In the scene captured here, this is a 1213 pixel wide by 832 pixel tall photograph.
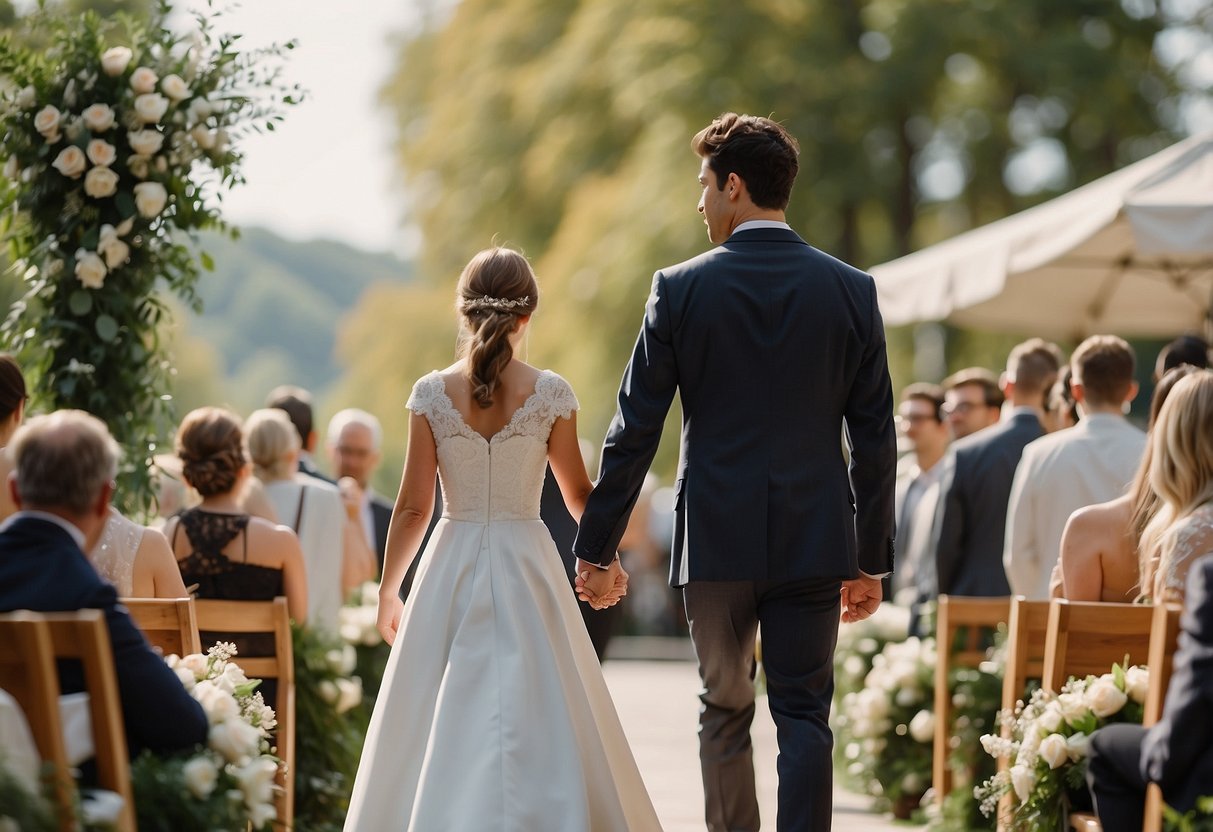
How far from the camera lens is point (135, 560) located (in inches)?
223

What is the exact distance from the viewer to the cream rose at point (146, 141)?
23.9 ft

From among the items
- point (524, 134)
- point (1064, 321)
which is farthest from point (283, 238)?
point (1064, 321)

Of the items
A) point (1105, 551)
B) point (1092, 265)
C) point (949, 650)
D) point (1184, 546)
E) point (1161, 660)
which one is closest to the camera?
point (1161, 660)

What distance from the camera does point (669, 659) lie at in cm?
2081

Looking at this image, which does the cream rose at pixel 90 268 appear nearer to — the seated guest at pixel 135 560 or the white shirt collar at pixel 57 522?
the seated guest at pixel 135 560

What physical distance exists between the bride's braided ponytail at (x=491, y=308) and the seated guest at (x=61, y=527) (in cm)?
175

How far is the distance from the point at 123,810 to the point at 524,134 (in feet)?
73.8

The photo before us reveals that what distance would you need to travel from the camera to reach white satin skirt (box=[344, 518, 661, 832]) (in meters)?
5.34

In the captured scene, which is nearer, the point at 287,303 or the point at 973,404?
the point at 973,404

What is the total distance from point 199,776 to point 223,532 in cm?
259

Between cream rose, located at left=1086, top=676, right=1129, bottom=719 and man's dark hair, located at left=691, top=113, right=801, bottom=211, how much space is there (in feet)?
5.90

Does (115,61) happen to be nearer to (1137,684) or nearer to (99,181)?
(99,181)

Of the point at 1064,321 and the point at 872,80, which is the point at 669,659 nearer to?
the point at 872,80

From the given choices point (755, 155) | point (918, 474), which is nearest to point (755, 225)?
point (755, 155)
